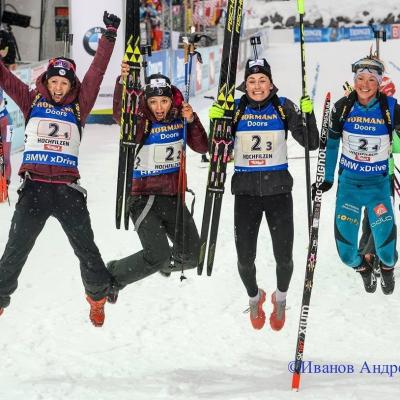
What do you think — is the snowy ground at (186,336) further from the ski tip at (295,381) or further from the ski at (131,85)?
the ski at (131,85)

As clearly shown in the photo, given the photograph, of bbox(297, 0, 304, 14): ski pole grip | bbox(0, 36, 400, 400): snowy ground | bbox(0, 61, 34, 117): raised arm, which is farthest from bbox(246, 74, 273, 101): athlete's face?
bbox(0, 36, 400, 400): snowy ground

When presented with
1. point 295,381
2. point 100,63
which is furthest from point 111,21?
point 295,381

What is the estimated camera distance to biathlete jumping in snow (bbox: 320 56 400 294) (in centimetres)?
664

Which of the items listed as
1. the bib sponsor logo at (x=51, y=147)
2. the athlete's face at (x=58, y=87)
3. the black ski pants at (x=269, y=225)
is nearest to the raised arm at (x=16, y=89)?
the athlete's face at (x=58, y=87)

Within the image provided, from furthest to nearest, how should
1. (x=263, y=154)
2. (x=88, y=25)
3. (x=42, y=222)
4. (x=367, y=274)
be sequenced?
(x=88, y=25), (x=367, y=274), (x=263, y=154), (x=42, y=222)

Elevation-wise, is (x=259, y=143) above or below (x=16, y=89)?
below

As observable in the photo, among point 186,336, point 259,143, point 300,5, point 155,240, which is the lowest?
point 186,336

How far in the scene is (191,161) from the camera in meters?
15.0

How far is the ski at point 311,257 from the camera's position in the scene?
6145mm

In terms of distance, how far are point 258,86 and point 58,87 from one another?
170cm

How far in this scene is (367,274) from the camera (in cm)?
748

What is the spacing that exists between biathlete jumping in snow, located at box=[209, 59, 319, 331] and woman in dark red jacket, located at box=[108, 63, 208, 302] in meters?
0.41

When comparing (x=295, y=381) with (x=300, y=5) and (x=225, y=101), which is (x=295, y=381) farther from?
(x=300, y=5)

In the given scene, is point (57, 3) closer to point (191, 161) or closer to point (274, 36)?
point (191, 161)
